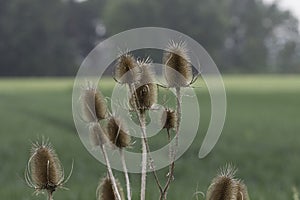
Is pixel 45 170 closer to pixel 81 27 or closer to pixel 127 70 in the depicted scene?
pixel 127 70

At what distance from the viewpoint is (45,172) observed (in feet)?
3.43

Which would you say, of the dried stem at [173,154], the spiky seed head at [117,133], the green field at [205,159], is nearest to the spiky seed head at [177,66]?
the dried stem at [173,154]

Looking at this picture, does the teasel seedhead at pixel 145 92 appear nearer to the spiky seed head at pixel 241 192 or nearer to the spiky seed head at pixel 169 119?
the spiky seed head at pixel 169 119

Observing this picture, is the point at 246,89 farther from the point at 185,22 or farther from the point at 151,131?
the point at 151,131

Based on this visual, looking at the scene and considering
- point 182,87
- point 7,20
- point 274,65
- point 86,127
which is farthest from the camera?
point 274,65

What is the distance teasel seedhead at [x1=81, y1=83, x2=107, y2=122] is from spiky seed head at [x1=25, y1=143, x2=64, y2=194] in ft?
0.30

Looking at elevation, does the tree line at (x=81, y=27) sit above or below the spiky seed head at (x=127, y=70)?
above

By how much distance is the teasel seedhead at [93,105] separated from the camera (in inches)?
43.0

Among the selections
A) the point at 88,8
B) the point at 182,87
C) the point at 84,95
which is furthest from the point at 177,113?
the point at 88,8

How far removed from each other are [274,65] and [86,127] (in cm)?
7624

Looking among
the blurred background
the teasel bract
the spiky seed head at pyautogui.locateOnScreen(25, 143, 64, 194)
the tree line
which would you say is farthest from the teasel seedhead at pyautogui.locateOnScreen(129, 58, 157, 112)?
the tree line

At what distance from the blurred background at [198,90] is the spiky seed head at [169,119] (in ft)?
10.8

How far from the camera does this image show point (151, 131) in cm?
114

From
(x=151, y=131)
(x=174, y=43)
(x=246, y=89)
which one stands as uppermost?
(x=246, y=89)
